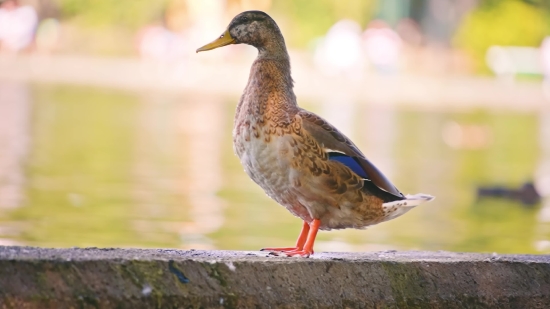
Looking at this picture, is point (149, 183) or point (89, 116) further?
point (89, 116)

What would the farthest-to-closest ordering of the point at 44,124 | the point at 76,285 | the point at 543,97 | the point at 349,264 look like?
the point at 543,97 < the point at 44,124 < the point at 349,264 < the point at 76,285

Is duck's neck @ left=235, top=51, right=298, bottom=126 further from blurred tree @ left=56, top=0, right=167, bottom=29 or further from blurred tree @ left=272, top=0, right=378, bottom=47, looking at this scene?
blurred tree @ left=56, top=0, right=167, bottom=29

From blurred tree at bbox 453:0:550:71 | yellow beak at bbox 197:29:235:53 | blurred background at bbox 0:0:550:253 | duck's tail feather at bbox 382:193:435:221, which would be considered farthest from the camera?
blurred tree at bbox 453:0:550:71

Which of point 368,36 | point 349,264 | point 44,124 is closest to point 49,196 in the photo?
point 349,264

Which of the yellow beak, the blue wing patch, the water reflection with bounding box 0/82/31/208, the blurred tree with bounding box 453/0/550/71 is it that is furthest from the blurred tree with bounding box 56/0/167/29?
the blue wing patch

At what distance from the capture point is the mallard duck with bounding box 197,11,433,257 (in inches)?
166

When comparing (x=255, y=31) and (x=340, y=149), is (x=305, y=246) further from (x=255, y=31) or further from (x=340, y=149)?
(x=255, y=31)

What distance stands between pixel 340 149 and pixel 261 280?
29.1 inches

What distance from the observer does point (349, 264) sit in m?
3.98

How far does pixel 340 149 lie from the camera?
432cm

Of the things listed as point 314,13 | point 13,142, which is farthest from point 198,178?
point 314,13

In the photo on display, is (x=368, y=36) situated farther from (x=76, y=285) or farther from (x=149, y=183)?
(x=76, y=285)

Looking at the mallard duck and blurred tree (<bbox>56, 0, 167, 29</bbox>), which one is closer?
the mallard duck

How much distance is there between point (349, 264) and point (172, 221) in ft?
17.0
